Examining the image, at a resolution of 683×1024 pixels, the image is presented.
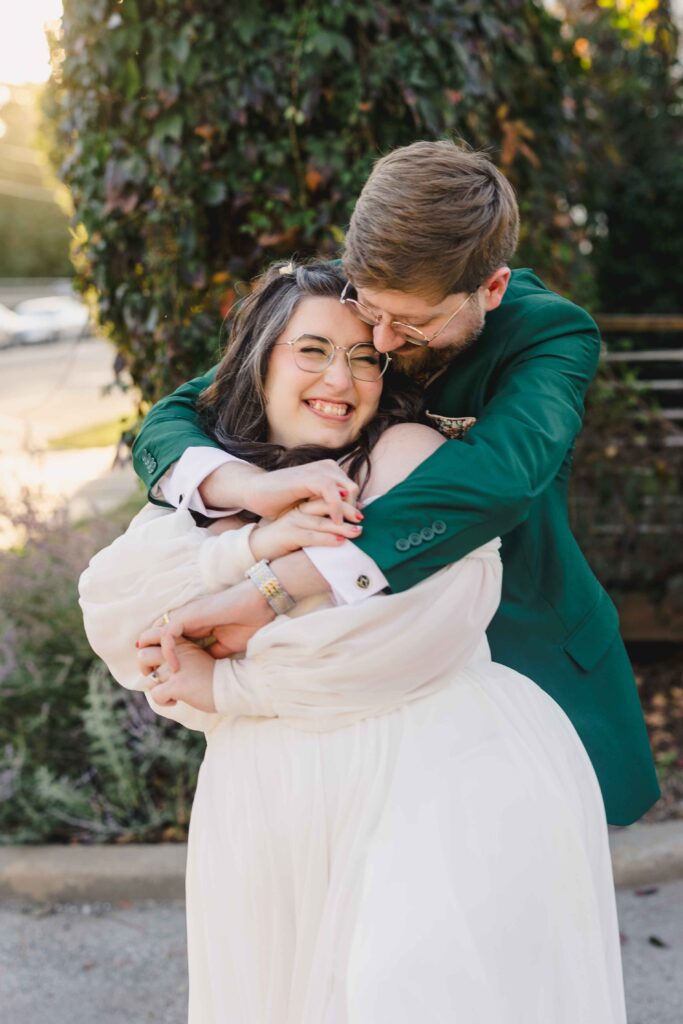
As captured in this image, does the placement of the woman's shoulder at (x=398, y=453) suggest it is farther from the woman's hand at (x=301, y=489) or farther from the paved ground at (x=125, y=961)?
the paved ground at (x=125, y=961)

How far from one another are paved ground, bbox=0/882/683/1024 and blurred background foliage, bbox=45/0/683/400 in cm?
186

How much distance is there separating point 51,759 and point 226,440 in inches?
91.0

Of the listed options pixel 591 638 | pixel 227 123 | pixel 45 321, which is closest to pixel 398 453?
pixel 591 638

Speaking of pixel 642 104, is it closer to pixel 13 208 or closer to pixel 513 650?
pixel 513 650

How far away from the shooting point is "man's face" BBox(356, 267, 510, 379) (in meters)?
1.97

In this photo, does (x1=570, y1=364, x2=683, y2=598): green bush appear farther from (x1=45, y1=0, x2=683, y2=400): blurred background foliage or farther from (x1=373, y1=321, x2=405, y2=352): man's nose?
(x1=373, y1=321, x2=405, y2=352): man's nose

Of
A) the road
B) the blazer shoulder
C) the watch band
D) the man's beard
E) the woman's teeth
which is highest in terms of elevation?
the blazer shoulder

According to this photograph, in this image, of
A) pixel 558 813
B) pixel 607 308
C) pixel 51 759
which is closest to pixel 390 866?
pixel 558 813

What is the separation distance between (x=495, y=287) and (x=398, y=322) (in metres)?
0.21

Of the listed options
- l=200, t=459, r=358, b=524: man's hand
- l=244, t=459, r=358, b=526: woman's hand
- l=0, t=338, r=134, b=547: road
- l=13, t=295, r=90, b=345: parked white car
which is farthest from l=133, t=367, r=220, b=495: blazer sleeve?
l=13, t=295, r=90, b=345: parked white car

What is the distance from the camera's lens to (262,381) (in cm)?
216

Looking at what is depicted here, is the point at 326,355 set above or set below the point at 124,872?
above

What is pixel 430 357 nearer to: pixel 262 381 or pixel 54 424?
pixel 262 381

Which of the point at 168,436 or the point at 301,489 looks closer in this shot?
the point at 301,489
